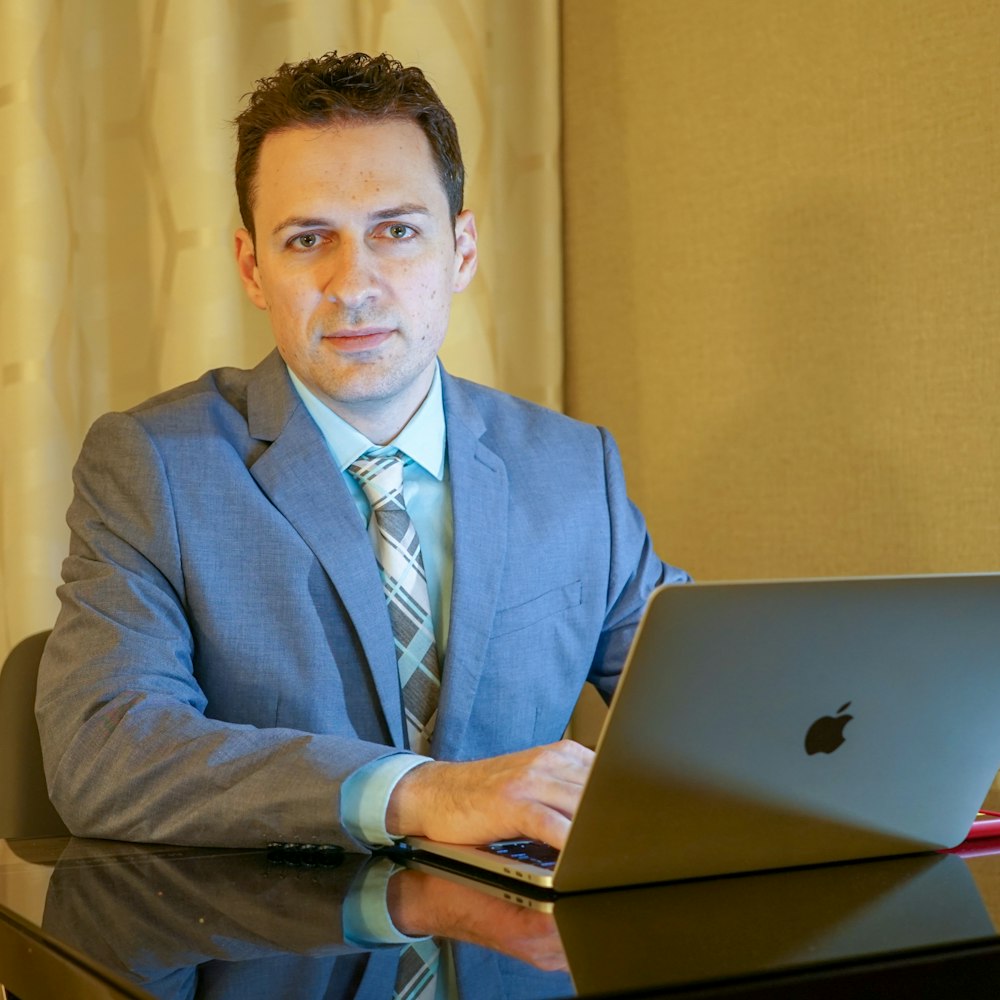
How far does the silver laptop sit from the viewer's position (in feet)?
2.62

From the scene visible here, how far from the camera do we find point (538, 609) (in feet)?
5.42

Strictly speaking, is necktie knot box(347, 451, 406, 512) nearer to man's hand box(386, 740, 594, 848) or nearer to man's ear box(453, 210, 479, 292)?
man's ear box(453, 210, 479, 292)

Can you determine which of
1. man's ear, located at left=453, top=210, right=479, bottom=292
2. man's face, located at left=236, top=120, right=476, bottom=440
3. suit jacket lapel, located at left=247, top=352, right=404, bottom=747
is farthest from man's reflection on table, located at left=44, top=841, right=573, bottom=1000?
man's ear, located at left=453, top=210, right=479, bottom=292

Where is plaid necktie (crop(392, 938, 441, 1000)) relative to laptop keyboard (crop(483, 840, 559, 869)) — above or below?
above

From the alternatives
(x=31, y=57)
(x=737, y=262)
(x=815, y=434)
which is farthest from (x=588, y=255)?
(x=31, y=57)

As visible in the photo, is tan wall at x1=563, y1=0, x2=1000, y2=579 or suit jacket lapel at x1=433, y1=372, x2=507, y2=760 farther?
tan wall at x1=563, y1=0, x2=1000, y2=579

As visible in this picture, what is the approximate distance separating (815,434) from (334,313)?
0.82m

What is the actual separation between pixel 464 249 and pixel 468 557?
1.52ft

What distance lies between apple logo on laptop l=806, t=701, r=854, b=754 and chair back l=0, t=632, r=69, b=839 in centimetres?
96

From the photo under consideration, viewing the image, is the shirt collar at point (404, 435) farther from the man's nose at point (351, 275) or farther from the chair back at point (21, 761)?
the chair back at point (21, 761)

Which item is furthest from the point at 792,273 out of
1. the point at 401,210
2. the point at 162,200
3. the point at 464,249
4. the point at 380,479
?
the point at 162,200

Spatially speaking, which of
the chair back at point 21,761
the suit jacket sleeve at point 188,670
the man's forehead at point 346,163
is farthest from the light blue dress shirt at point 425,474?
the chair back at point 21,761

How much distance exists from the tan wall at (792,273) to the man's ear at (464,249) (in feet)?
1.80

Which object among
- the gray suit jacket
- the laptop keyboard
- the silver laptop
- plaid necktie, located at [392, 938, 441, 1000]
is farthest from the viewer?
the gray suit jacket
